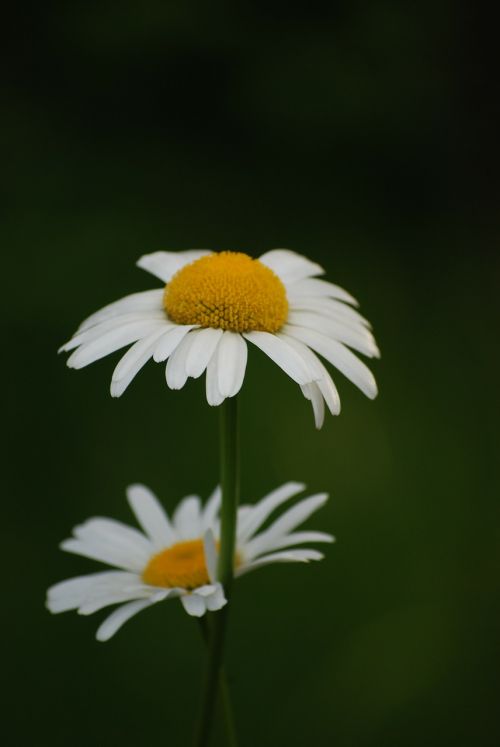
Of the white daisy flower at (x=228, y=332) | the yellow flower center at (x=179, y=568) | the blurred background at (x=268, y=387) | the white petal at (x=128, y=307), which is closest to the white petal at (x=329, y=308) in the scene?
the white daisy flower at (x=228, y=332)

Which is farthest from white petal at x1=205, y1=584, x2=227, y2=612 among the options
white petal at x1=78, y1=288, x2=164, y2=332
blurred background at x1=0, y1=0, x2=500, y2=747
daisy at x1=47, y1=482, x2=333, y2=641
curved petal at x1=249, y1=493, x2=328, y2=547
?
blurred background at x1=0, y1=0, x2=500, y2=747

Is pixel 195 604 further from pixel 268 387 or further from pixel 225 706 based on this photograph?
pixel 268 387

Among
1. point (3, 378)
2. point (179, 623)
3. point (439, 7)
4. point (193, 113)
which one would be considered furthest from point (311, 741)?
point (439, 7)

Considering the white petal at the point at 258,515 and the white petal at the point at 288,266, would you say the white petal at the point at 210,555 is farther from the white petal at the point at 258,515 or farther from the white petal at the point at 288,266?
the white petal at the point at 288,266

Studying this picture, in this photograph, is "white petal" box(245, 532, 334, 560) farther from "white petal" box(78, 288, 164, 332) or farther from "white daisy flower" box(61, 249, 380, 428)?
"white petal" box(78, 288, 164, 332)

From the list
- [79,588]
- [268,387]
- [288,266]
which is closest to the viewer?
[79,588]

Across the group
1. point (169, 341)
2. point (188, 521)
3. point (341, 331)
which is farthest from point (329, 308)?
point (188, 521)
